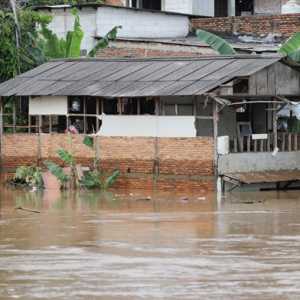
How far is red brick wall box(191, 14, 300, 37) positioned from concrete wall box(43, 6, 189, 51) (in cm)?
77

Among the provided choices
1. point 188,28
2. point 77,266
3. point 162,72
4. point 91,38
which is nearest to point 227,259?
point 77,266

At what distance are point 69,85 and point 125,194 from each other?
373 centimetres

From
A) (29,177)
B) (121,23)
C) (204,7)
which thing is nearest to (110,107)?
(29,177)

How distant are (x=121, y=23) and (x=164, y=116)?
877cm

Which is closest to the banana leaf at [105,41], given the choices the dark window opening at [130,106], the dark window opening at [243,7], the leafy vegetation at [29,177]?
the dark window opening at [130,106]

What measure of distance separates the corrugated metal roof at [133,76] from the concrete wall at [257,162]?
1.69 meters

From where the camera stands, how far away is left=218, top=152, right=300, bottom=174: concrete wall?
24.5 meters

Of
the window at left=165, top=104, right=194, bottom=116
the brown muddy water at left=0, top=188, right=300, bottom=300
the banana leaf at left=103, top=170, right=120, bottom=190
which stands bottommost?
the brown muddy water at left=0, top=188, right=300, bottom=300

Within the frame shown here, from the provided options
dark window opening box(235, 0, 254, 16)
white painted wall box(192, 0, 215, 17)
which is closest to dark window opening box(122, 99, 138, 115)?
white painted wall box(192, 0, 215, 17)

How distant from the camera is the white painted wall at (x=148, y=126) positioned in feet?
82.3

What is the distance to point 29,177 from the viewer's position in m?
26.7

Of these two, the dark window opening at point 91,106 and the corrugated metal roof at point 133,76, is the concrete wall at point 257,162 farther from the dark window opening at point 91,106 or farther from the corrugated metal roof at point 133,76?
the dark window opening at point 91,106

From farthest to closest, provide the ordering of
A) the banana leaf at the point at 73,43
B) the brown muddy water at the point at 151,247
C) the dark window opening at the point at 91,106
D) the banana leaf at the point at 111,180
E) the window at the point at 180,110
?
the banana leaf at the point at 73,43 < the dark window opening at the point at 91,106 < the window at the point at 180,110 < the banana leaf at the point at 111,180 < the brown muddy water at the point at 151,247

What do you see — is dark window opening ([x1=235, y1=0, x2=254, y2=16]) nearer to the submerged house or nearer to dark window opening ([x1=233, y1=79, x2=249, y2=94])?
the submerged house
